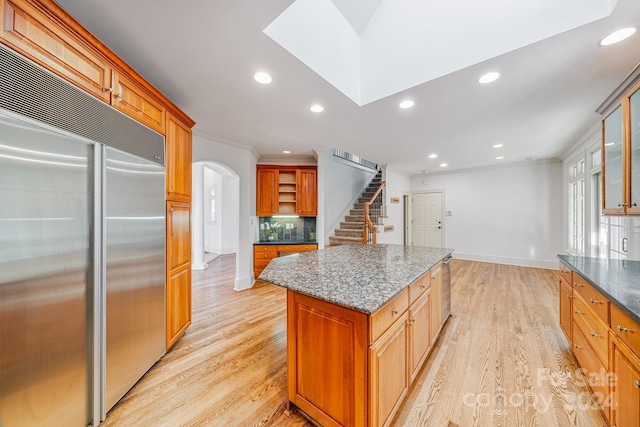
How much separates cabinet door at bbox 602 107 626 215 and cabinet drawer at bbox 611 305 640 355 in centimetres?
97

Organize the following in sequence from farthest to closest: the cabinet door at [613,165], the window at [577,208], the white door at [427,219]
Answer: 1. the white door at [427,219]
2. the window at [577,208]
3. the cabinet door at [613,165]

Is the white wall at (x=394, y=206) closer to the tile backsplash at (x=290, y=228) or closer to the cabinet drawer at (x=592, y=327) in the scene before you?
the tile backsplash at (x=290, y=228)

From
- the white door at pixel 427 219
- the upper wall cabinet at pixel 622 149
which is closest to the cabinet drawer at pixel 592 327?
the upper wall cabinet at pixel 622 149

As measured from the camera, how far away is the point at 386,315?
1.28 m

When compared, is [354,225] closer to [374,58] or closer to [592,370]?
[374,58]

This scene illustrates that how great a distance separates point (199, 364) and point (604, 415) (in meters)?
2.89

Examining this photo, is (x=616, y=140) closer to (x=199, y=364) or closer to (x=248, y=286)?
(x=199, y=364)

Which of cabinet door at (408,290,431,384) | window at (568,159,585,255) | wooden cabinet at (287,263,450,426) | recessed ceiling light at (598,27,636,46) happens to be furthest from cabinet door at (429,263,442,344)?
window at (568,159,585,255)

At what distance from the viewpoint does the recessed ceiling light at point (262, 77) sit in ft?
6.40

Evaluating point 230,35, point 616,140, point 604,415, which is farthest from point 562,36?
point 604,415

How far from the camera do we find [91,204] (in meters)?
1.37

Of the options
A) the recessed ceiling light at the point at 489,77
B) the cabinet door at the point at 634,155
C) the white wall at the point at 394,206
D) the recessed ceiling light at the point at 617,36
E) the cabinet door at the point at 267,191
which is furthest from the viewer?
the white wall at the point at 394,206

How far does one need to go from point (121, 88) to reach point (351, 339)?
7.18 feet

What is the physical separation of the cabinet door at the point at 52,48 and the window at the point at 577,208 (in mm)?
6280
